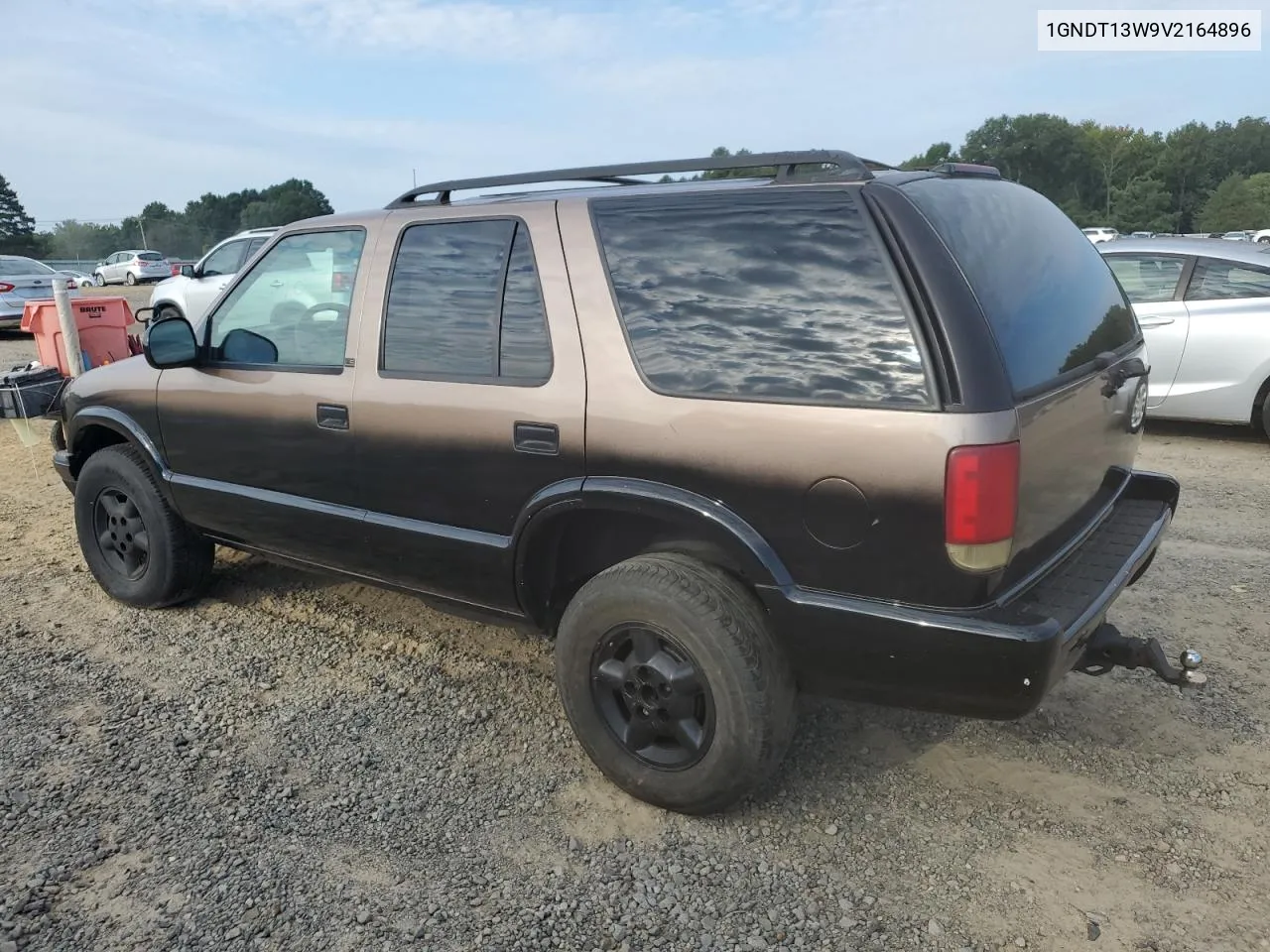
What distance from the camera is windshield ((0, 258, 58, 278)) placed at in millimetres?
14969

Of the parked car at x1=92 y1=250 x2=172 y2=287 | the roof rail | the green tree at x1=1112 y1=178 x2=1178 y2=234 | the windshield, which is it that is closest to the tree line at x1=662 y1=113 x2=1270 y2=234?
the green tree at x1=1112 y1=178 x2=1178 y2=234

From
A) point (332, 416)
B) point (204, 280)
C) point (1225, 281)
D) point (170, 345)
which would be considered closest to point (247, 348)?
point (170, 345)

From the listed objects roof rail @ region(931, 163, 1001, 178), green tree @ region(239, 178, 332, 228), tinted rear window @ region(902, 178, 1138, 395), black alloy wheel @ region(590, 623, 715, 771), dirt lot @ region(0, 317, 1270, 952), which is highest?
green tree @ region(239, 178, 332, 228)

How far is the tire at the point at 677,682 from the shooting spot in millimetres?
2615

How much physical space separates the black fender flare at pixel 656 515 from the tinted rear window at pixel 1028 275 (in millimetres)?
793

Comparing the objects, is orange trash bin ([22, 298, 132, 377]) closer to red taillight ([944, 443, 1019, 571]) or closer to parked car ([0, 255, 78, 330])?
parked car ([0, 255, 78, 330])

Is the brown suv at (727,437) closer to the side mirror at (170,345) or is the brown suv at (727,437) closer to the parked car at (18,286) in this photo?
the side mirror at (170,345)

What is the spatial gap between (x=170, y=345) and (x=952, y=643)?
3.22m

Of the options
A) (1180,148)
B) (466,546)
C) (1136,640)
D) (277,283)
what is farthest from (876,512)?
(1180,148)

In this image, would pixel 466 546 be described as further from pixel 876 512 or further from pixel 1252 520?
→ pixel 1252 520

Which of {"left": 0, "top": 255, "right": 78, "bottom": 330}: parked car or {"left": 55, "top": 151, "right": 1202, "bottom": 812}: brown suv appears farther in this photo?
{"left": 0, "top": 255, "right": 78, "bottom": 330}: parked car

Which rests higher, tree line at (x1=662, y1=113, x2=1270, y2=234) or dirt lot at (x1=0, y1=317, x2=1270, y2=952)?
tree line at (x1=662, y1=113, x2=1270, y2=234)

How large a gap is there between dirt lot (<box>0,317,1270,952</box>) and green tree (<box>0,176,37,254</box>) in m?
44.0

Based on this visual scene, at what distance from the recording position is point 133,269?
3447 cm
